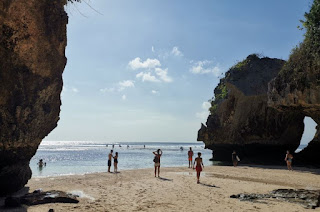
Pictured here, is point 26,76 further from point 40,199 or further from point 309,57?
point 309,57

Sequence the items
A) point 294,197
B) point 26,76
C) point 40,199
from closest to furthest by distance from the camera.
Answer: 1. point 40,199
2. point 294,197
3. point 26,76

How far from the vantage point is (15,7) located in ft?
36.0

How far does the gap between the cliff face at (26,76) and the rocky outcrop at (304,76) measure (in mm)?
16426

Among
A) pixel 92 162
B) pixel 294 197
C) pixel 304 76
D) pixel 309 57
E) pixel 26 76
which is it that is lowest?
pixel 92 162

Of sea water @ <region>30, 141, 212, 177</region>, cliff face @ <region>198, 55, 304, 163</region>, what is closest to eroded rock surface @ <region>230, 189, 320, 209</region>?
sea water @ <region>30, 141, 212, 177</region>

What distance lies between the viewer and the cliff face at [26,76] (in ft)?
37.3

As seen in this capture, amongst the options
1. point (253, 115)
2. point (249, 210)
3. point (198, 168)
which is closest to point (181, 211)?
point (249, 210)

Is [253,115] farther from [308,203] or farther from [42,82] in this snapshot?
[42,82]

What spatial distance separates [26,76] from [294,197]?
531 inches

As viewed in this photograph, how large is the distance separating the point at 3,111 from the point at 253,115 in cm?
2782

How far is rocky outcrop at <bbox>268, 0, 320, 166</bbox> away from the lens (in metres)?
17.2

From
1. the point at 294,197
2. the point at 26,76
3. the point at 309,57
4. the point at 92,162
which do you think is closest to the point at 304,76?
the point at 309,57

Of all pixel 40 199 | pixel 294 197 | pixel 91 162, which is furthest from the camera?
pixel 91 162

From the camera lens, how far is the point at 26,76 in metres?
12.7
